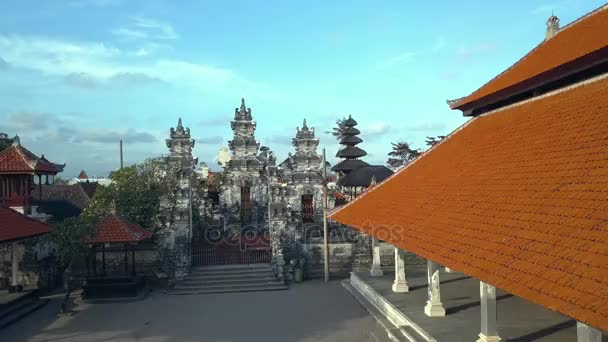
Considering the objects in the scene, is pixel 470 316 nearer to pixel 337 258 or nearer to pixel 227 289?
pixel 337 258

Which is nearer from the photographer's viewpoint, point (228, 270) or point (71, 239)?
point (71, 239)

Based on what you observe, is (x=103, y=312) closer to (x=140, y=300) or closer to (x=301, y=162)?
(x=140, y=300)

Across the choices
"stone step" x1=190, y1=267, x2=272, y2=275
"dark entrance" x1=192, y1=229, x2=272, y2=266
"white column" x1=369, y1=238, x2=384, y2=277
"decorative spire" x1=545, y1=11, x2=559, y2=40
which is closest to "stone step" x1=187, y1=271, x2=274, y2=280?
"stone step" x1=190, y1=267, x2=272, y2=275

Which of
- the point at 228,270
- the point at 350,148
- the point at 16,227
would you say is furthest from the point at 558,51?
the point at 350,148

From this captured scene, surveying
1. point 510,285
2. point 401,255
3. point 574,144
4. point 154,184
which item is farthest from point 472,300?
point 154,184

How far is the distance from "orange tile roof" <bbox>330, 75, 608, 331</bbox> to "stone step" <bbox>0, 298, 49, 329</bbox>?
418 inches

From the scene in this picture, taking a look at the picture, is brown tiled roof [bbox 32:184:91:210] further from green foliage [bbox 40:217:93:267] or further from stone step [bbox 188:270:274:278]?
stone step [bbox 188:270:274:278]

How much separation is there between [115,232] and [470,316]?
12.1 metres

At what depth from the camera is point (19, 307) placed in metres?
15.2

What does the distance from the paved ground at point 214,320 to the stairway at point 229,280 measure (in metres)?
0.54

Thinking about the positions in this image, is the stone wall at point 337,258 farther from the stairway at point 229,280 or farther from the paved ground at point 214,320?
the paved ground at point 214,320

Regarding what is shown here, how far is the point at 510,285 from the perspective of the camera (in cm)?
520

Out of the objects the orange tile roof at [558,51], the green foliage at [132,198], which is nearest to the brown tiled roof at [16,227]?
the green foliage at [132,198]

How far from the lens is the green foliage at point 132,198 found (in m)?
20.2
